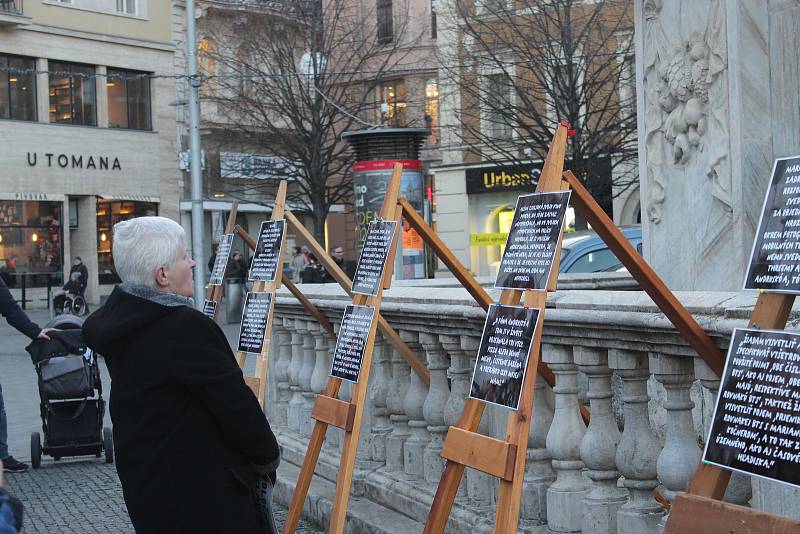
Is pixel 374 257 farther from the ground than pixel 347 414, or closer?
farther from the ground

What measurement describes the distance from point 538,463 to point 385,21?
115ft

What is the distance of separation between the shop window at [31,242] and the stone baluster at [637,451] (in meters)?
31.8

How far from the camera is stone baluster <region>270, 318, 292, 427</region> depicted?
28.2 ft

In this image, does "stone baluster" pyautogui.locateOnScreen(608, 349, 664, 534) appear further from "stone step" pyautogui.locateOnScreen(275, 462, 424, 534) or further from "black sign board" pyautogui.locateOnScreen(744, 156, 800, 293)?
"stone step" pyautogui.locateOnScreen(275, 462, 424, 534)

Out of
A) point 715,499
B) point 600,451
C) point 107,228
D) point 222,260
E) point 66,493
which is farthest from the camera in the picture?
point 107,228

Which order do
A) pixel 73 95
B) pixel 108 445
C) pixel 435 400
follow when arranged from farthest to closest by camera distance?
pixel 73 95, pixel 108 445, pixel 435 400

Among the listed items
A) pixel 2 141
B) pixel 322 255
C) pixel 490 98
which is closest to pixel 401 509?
pixel 322 255

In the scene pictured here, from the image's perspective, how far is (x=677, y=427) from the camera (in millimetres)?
4137

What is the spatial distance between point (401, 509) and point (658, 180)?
306cm

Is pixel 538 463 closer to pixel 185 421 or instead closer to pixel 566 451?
pixel 566 451

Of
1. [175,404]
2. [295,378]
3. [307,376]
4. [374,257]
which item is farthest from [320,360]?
[175,404]

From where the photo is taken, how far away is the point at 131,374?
3.93 meters

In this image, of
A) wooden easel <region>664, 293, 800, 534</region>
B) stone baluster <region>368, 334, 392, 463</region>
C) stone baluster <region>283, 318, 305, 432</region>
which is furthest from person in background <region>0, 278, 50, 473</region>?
wooden easel <region>664, 293, 800, 534</region>

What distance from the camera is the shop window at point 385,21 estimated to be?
38688 mm
